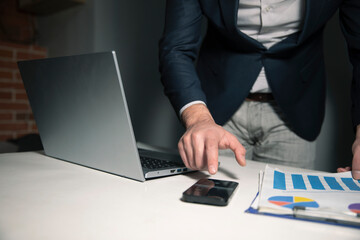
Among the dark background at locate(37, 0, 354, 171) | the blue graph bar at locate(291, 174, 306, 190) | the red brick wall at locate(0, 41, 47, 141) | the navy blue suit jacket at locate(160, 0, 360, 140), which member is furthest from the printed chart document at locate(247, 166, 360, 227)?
the red brick wall at locate(0, 41, 47, 141)

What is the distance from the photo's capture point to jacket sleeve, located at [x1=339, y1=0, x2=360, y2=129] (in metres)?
0.85

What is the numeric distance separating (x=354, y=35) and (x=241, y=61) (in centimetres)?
34

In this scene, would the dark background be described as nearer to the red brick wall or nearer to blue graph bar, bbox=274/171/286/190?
the red brick wall

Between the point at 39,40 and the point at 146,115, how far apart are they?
1.21 metres

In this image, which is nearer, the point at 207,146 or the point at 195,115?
the point at 207,146

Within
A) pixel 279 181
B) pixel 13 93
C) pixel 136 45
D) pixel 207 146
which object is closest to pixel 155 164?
pixel 207 146

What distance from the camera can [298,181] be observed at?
23.7 inches

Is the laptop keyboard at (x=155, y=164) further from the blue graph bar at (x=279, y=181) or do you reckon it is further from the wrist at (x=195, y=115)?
the blue graph bar at (x=279, y=181)

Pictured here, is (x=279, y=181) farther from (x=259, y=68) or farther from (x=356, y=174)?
(x=259, y=68)

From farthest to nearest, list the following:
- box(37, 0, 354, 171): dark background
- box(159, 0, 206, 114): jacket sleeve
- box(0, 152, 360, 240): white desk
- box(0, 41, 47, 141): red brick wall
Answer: box(0, 41, 47, 141): red brick wall
box(37, 0, 354, 171): dark background
box(159, 0, 206, 114): jacket sleeve
box(0, 152, 360, 240): white desk

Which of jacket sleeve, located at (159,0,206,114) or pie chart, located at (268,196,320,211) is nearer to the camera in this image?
pie chart, located at (268,196,320,211)

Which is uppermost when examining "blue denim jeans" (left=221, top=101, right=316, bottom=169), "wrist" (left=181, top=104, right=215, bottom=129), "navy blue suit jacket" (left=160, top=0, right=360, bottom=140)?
"navy blue suit jacket" (left=160, top=0, right=360, bottom=140)

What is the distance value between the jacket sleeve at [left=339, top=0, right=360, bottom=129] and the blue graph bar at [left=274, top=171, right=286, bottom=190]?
332 mm

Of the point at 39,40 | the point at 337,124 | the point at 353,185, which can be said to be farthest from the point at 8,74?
the point at 353,185
